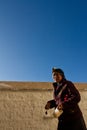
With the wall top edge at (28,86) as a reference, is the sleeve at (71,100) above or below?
below

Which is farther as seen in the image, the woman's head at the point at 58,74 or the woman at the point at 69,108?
the woman's head at the point at 58,74

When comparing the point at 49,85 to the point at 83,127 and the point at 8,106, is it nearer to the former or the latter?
the point at 8,106

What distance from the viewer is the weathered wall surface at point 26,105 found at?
6861 mm

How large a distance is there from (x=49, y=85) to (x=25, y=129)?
46.5 inches

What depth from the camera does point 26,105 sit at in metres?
7.07

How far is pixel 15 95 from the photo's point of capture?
7176 mm

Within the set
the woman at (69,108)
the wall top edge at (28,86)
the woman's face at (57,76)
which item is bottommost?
the woman at (69,108)

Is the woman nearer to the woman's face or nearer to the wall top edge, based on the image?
the woman's face

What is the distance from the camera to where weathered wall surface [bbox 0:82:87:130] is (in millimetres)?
6861

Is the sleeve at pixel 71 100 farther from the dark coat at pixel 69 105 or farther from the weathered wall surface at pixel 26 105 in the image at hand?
the weathered wall surface at pixel 26 105

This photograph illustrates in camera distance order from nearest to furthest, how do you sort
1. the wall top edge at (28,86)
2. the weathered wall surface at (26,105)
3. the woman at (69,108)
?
the woman at (69,108) → the weathered wall surface at (26,105) → the wall top edge at (28,86)

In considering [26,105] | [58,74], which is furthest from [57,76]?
[26,105]

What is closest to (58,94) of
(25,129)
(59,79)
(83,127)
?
(59,79)

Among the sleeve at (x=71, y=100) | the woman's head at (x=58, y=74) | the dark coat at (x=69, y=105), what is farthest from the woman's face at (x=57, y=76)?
the sleeve at (x=71, y=100)
